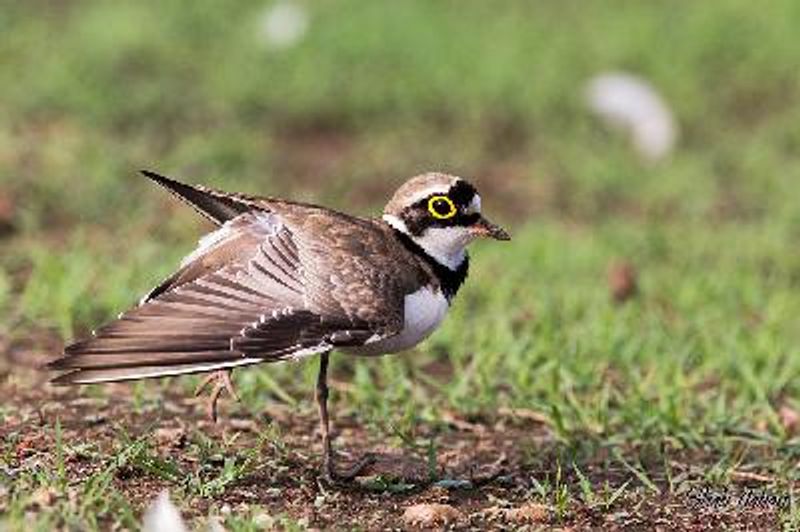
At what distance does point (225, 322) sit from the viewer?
5.07m

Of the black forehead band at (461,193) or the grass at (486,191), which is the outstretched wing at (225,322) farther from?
the black forehead band at (461,193)

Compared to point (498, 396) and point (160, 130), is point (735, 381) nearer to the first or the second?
point (498, 396)

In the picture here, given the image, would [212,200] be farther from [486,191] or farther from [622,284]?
[486,191]

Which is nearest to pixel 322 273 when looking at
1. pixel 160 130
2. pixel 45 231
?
pixel 45 231

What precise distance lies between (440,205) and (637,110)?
20.2ft

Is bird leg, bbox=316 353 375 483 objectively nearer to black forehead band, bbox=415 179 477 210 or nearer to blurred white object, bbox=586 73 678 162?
black forehead band, bbox=415 179 477 210

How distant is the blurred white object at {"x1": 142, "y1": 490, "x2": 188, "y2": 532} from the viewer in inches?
182

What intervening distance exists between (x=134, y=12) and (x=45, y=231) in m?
4.19

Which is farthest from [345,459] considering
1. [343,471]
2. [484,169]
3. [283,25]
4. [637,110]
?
[283,25]

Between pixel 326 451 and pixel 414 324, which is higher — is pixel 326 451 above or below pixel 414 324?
below

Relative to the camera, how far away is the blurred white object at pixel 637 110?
11.4m

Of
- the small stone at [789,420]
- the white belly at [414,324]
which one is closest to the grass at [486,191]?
the small stone at [789,420]

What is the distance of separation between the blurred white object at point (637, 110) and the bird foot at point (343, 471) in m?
5.99

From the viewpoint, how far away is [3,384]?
659 cm
